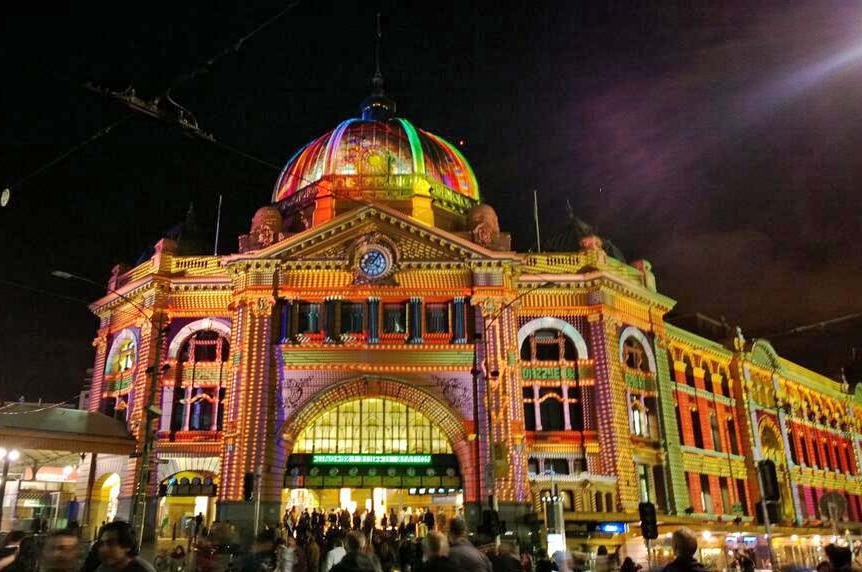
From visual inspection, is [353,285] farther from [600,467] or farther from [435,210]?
[600,467]

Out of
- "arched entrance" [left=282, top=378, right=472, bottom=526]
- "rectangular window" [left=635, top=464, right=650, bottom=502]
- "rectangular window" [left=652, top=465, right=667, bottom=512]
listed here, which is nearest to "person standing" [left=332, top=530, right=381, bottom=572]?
"arched entrance" [left=282, top=378, right=472, bottom=526]

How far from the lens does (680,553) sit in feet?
28.4

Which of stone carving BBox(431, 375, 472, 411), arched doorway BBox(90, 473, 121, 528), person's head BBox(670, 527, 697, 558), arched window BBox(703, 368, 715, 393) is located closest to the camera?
person's head BBox(670, 527, 697, 558)

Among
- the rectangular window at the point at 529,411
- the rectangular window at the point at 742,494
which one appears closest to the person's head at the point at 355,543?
the rectangular window at the point at 529,411

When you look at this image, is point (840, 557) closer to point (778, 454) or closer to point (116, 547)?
point (116, 547)

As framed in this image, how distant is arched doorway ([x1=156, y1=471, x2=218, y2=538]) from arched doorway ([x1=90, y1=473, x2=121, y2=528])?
11.3 ft

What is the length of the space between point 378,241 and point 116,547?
36.2 metres

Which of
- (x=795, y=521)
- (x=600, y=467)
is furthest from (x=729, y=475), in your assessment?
(x=600, y=467)

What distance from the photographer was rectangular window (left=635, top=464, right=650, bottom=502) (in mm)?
43469

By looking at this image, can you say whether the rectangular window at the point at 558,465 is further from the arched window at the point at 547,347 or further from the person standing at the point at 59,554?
the person standing at the point at 59,554

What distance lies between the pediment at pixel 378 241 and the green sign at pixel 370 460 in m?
10.7

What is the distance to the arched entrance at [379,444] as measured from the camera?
41.1 m

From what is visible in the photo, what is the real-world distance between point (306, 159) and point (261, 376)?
19521 millimetres

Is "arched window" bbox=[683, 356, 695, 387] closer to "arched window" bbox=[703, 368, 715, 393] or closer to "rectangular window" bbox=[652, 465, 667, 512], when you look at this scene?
"arched window" bbox=[703, 368, 715, 393]
